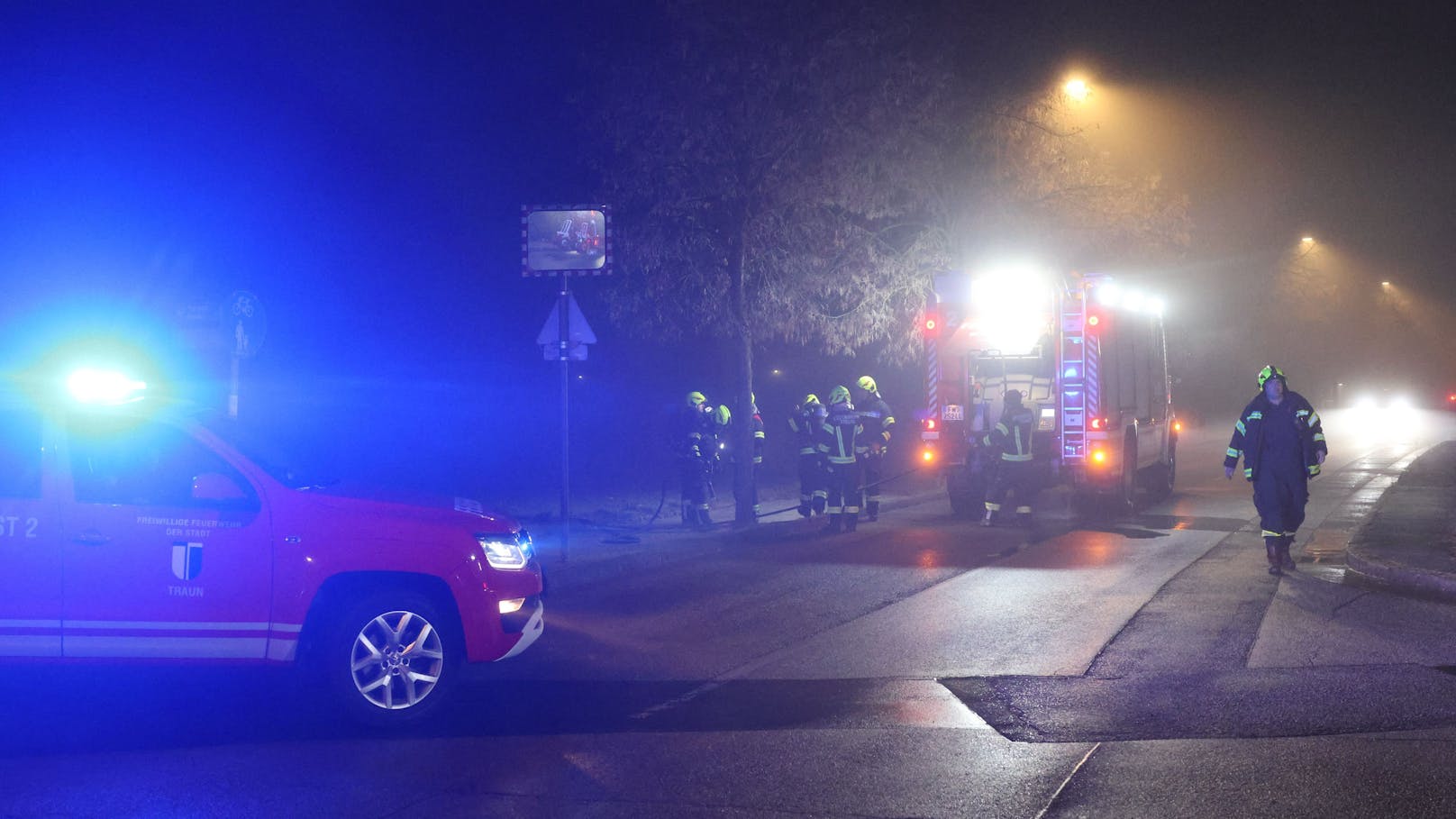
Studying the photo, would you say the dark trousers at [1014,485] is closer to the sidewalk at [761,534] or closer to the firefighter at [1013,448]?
the firefighter at [1013,448]

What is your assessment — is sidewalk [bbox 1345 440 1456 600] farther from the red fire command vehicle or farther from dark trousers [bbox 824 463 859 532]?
the red fire command vehicle

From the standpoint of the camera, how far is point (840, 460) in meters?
16.6

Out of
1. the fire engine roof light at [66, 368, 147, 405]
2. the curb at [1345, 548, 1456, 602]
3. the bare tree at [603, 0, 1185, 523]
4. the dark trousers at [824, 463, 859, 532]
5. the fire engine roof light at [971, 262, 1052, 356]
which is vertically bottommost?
the curb at [1345, 548, 1456, 602]

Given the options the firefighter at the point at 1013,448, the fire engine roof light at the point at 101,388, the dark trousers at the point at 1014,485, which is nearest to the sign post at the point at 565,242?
the firefighter at the point at 1013,448

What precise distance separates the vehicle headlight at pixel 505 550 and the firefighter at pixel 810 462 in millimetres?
9916

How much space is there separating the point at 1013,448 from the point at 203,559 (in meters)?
11.9

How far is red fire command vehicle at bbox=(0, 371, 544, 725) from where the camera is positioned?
6.67 metres

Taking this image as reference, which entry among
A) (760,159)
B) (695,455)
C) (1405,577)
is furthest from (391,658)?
(760,159)

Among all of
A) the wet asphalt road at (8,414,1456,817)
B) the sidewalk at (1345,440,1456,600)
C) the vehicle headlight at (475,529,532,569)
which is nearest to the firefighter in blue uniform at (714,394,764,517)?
the wet asphalt road at (8,414,1456,817)

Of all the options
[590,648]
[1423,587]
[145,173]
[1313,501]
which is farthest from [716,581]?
[145,173]

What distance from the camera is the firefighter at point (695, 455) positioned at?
1725 centimetres

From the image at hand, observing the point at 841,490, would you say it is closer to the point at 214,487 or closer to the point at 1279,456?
the point at 1279,456

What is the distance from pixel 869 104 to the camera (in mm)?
17234

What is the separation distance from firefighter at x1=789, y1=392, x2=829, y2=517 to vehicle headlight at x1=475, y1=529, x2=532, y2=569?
390 inches
